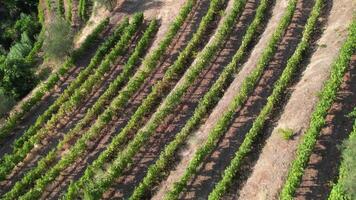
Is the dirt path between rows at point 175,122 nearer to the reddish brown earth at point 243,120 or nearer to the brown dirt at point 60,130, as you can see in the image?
the reddish brown earth at point 243,120

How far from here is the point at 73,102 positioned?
144 ft

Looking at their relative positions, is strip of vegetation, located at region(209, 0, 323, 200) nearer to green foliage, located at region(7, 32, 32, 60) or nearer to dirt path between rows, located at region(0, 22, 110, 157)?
dirt path between rows, located at region(0, 22, 110, 157)

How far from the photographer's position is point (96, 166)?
Result: 37.5 metres

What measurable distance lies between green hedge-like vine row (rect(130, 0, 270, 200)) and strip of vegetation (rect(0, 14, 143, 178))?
10.2 meters

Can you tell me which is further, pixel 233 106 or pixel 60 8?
pixel 60 8

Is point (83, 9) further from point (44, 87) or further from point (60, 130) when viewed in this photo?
point (60, 130)

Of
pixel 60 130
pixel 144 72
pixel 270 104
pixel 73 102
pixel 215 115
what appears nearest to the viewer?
pixel 270 104

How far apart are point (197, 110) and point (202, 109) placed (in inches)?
16.1

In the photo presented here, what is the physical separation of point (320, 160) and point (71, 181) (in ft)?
55.6

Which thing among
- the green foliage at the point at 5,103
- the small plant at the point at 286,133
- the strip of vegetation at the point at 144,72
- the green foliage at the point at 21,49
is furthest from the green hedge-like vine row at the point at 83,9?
the small plant at the point at 286,133

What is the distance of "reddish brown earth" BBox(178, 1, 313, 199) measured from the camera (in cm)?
3494

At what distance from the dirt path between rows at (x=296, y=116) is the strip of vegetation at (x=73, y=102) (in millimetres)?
16608

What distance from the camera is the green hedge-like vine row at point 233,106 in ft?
113

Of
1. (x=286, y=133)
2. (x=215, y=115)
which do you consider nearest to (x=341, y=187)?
(x=286, y=133)
